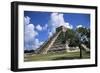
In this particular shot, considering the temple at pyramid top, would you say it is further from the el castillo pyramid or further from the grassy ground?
the grassy ground

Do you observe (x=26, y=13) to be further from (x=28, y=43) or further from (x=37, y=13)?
(x=28, y=43)

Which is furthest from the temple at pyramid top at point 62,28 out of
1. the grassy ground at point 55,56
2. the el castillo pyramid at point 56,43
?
the grassy ground at point 55,56

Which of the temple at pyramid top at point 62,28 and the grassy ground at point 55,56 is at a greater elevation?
the temple at pyramid top at point 62,28

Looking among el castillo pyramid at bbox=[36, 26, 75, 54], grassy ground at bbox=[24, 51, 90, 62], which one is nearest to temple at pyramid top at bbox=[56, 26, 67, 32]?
el castillo pyramid at bbox=[36, 26, 75, 54]

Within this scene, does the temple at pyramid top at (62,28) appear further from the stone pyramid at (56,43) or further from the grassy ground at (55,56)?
the grassy ground at (55,56)

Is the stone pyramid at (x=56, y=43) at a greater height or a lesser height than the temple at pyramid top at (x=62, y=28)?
lesser

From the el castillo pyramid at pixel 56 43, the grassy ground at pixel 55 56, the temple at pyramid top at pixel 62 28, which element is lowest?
the grassy ground at pixel 55 56

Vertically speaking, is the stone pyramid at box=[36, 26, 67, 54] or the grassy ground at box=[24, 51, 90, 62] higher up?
the stone pyramid at box=[36, 26, 67, 54]

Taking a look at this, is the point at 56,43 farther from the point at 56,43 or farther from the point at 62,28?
the point at 62,28

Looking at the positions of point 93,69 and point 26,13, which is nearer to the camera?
point 26,13

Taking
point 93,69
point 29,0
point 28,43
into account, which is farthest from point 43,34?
point 93,69

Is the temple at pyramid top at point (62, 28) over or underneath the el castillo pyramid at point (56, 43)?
over
